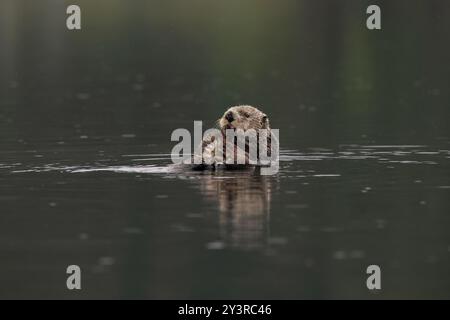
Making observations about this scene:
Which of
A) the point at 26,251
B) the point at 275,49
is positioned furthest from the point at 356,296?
the point at 275,49

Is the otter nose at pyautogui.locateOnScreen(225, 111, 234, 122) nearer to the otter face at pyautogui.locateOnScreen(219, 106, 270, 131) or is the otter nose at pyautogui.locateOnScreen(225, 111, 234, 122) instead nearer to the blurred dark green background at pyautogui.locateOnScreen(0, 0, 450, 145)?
the otter face at pyautogui.locateOnScreen(219, 106, 270, 131)

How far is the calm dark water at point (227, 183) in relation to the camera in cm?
1257

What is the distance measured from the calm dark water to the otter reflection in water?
0.13ft

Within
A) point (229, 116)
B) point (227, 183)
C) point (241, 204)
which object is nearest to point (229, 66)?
point (229, 116)

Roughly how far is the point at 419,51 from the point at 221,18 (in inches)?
796

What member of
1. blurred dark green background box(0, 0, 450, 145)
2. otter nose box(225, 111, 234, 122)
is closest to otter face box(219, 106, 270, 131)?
otter nose box(225, 111, 234, 122)

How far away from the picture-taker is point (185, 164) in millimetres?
19062

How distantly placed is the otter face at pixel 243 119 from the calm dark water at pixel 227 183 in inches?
31.9

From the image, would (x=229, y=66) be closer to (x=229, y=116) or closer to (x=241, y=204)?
(x=229, y=116)

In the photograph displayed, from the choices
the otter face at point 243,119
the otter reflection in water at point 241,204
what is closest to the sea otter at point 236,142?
the otter face at point 243,119

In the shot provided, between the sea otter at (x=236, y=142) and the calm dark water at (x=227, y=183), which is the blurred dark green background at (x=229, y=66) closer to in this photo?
the calm dark water at (x=227, y=183)

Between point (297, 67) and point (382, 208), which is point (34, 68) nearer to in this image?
point (297, 67)

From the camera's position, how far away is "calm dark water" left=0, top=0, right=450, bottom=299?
1257cm

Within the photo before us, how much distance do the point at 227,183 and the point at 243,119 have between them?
1.54m
